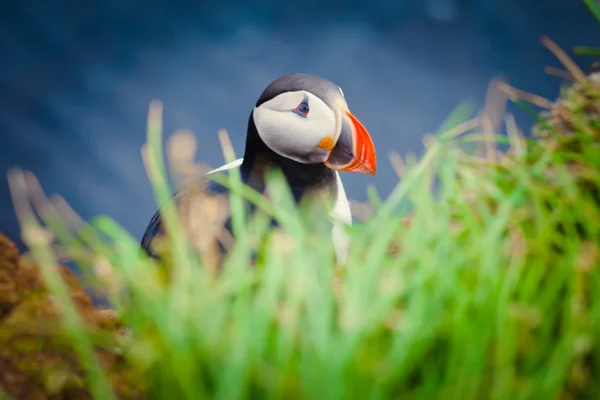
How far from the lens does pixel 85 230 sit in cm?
72

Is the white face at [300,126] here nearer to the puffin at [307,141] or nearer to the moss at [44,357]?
the puffin at [307,141]

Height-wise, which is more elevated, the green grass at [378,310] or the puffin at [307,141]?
the puffin at [307,141]

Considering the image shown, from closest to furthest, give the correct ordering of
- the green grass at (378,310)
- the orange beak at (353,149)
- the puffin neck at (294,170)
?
the green grass at (378,310) < the orange beak at (353,149) < the puffin neck at (294,170)

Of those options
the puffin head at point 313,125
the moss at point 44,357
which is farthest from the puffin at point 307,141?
the moss at point 44,357

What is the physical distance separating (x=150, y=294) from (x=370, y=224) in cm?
37

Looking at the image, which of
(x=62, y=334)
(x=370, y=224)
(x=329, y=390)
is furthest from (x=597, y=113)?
(x=62, y=334)

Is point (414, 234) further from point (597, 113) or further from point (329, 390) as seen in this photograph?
point (597, 113)

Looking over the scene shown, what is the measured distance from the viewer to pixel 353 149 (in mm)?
2158

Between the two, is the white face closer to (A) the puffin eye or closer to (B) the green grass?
(A) the puffin eye

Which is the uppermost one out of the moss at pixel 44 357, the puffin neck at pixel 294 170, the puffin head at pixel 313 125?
the puffin head at pixel 313 125

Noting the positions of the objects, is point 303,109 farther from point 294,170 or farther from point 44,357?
point 44,357

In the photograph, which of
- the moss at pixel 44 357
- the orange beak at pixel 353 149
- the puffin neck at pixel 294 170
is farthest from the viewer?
the puffin neck at pixel 294 170

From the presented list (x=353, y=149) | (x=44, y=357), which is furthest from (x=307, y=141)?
(x=44, y=357)

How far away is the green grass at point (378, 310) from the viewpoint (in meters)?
0.56
